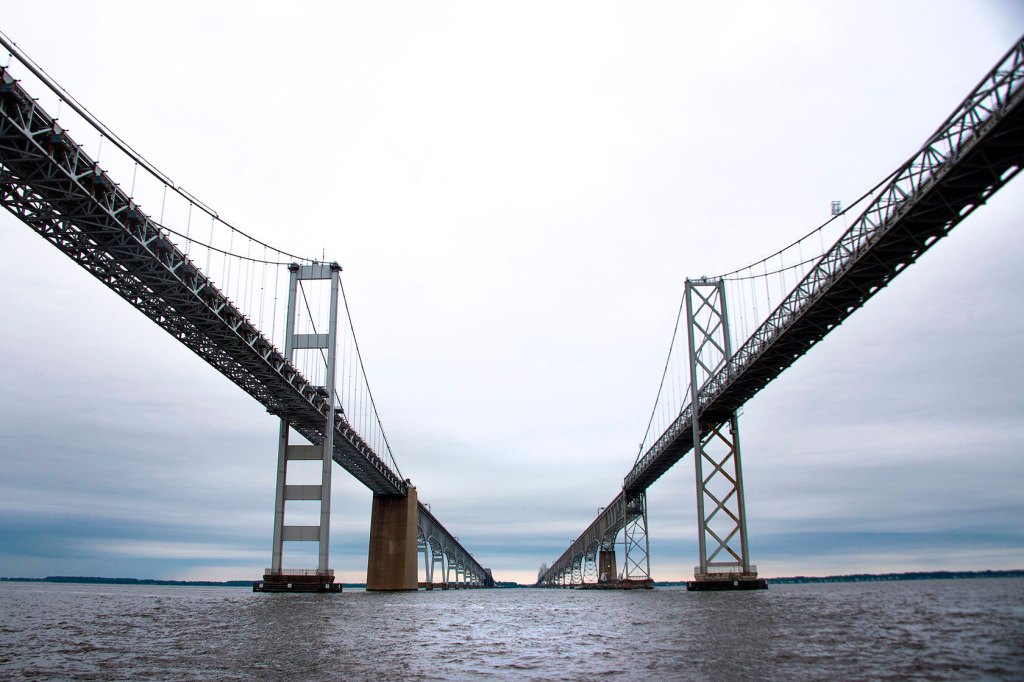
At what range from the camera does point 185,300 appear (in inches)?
1560

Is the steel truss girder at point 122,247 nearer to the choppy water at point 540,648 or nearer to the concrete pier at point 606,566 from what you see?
the choppy water at point 540,648

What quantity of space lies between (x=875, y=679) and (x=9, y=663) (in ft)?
57.6

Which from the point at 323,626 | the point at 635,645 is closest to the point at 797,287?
the point at 635,645

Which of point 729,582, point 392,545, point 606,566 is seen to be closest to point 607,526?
point 606,566

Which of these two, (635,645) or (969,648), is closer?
(969,648)

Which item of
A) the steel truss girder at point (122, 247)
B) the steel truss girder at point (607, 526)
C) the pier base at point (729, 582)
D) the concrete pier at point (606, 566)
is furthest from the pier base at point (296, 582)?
the concrete pier at point (606, 566)

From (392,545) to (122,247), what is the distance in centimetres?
5638

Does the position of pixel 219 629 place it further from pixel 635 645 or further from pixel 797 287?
pixel 797 287

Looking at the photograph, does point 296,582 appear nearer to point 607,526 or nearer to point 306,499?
point 306,499

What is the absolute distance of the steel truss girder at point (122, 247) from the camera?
25986 mm

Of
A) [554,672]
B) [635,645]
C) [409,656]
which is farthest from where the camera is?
[635,645]

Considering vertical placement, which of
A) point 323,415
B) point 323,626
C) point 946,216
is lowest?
point 323,626

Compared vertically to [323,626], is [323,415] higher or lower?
higher

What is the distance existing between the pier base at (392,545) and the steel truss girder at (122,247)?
30883mm
